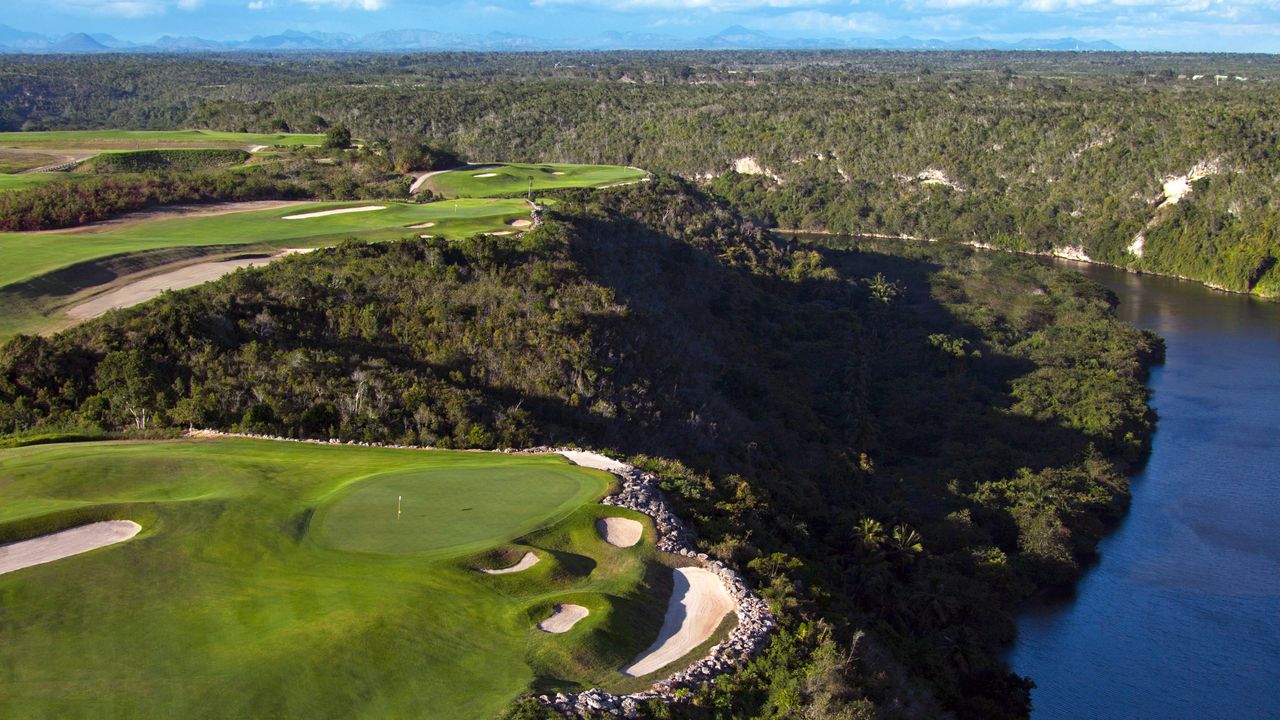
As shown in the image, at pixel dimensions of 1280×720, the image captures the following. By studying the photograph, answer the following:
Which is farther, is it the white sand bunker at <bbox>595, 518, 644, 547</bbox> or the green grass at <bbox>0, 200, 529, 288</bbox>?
the green grass at <bbox>0, 200, 529, 288</bbox>

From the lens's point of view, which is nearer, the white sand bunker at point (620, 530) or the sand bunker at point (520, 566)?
the sand bunker at point (520, 566)

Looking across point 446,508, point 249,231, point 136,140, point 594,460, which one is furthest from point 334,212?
point 136,140

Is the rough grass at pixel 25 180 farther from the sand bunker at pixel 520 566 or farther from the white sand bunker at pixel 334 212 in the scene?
the sand bunker at pixel 520 566

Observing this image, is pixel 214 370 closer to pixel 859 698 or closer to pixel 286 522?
pixel 286 522

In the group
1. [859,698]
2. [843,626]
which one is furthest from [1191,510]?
[859,698]

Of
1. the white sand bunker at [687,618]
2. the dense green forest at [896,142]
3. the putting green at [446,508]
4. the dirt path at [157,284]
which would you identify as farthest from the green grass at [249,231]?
the dense green forest at [896,142]

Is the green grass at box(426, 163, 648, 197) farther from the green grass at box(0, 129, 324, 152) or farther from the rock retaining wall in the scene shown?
the rock retaining wall

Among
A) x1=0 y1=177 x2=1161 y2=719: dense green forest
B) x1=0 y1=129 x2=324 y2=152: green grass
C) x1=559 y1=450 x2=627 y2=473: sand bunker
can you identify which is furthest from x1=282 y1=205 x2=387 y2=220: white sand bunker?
x1=559 y1=450 x2=627 y2=473: sand bunker
